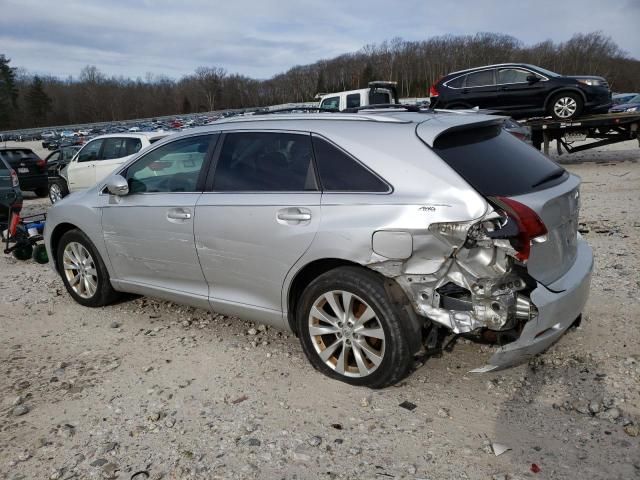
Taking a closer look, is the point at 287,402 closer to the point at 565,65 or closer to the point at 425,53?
the point at 565,65

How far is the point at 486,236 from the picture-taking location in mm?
2791

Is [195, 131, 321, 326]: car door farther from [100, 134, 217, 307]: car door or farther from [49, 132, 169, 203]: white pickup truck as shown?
→ [49, 132, 169, 203]: white pickup truck

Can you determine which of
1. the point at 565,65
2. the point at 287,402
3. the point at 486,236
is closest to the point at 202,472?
the point at 287,402

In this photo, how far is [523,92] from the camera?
1345 cm

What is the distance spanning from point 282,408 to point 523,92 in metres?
12.6

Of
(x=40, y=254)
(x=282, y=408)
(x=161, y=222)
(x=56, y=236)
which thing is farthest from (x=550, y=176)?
(x=40, y=254)

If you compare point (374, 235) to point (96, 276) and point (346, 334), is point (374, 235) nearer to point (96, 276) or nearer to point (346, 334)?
point (346, 334)

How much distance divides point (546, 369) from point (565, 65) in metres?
110

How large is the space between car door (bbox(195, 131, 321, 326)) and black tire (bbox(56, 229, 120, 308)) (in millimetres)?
1394

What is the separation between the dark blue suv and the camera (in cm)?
1300

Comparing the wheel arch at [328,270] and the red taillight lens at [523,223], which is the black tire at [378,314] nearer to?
the wheel arch at [328,270]

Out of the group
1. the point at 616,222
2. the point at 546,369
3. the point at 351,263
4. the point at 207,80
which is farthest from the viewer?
the point at 207,80

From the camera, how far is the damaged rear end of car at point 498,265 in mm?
2811

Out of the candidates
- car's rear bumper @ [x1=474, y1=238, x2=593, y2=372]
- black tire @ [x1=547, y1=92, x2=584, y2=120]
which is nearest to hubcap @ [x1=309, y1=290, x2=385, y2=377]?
car's rear bumper @ [x1=474, y1=238, x2=593, y2=372]
